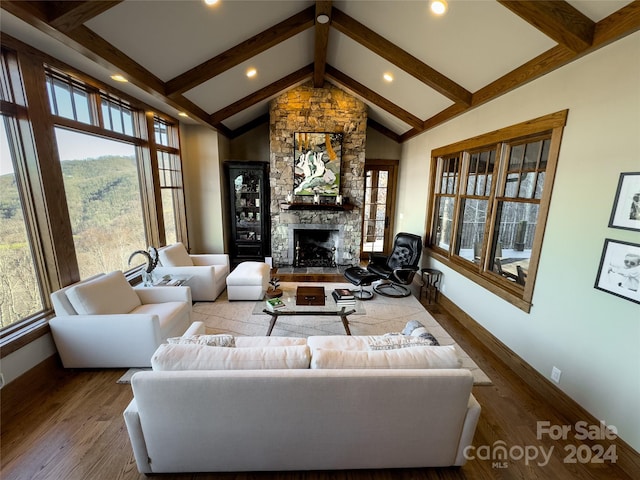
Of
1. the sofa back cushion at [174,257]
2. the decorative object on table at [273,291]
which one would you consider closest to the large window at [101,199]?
the sofa back cushion at [174,257]

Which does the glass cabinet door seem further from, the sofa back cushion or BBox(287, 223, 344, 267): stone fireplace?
the sofa back cushion

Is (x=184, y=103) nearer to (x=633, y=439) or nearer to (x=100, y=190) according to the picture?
(x=100, y=190)

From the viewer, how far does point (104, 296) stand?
8.54 feet

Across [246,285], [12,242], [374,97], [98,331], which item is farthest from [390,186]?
[12,242]

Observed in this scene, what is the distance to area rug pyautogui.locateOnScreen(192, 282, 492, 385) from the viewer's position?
328 cm

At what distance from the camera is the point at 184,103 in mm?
3811

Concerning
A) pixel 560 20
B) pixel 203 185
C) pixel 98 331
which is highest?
pixel 560 20

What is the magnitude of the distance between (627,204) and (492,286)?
1.49 m

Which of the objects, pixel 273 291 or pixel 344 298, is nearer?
pixel 344 298

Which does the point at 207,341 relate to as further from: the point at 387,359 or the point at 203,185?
the point at 203,185

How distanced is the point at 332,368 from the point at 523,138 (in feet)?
9.55

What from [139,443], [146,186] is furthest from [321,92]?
[139,443]

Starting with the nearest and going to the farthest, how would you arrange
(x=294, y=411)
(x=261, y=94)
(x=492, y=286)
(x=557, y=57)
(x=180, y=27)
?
1. (x=294, y=411)
2. (x=557, y=57)
3. (x=180, y=27)
4. (x=492, y=286)
5. (x=261, y=94)

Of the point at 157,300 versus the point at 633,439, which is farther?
the point at 157,300
